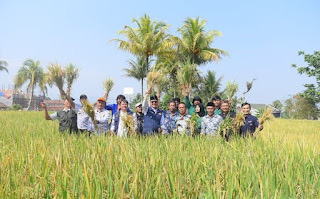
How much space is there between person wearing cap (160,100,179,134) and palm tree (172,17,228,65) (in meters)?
20.1

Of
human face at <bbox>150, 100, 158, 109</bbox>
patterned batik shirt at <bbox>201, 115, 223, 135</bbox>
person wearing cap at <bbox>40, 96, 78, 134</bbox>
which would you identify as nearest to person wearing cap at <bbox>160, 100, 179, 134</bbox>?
human face at <bbox>150, 100, 158, 109</bbox>

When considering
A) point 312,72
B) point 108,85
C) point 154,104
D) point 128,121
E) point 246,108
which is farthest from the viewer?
point 312,72

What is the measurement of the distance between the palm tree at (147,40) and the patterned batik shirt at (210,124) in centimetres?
1929

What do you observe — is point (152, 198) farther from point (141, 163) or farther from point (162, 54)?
point (162, 54)

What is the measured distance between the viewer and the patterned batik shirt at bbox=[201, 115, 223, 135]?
5.01 m

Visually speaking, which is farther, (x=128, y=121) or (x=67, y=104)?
(x=67, y=104)

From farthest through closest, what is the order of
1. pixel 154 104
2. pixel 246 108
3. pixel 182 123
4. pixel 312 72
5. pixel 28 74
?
1. pixel 28 74
2. pixel 312 72
3. pixel 154 104
4. pixel 246 108
5. pixel 182 123

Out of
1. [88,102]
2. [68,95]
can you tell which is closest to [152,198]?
[88,102]

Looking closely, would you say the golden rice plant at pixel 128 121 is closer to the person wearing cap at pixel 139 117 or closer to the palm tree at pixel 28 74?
the person wearing cap at pixel 139 117

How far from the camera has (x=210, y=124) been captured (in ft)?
16.6

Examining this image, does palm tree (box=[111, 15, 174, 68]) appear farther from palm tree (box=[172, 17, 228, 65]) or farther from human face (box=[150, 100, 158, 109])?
human face (box=[150, 100, 158, 109])

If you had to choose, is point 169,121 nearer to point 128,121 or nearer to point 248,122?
point 128,121

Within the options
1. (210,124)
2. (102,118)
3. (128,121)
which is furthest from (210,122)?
(102,118)

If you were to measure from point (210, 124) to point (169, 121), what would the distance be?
2.31 ft
